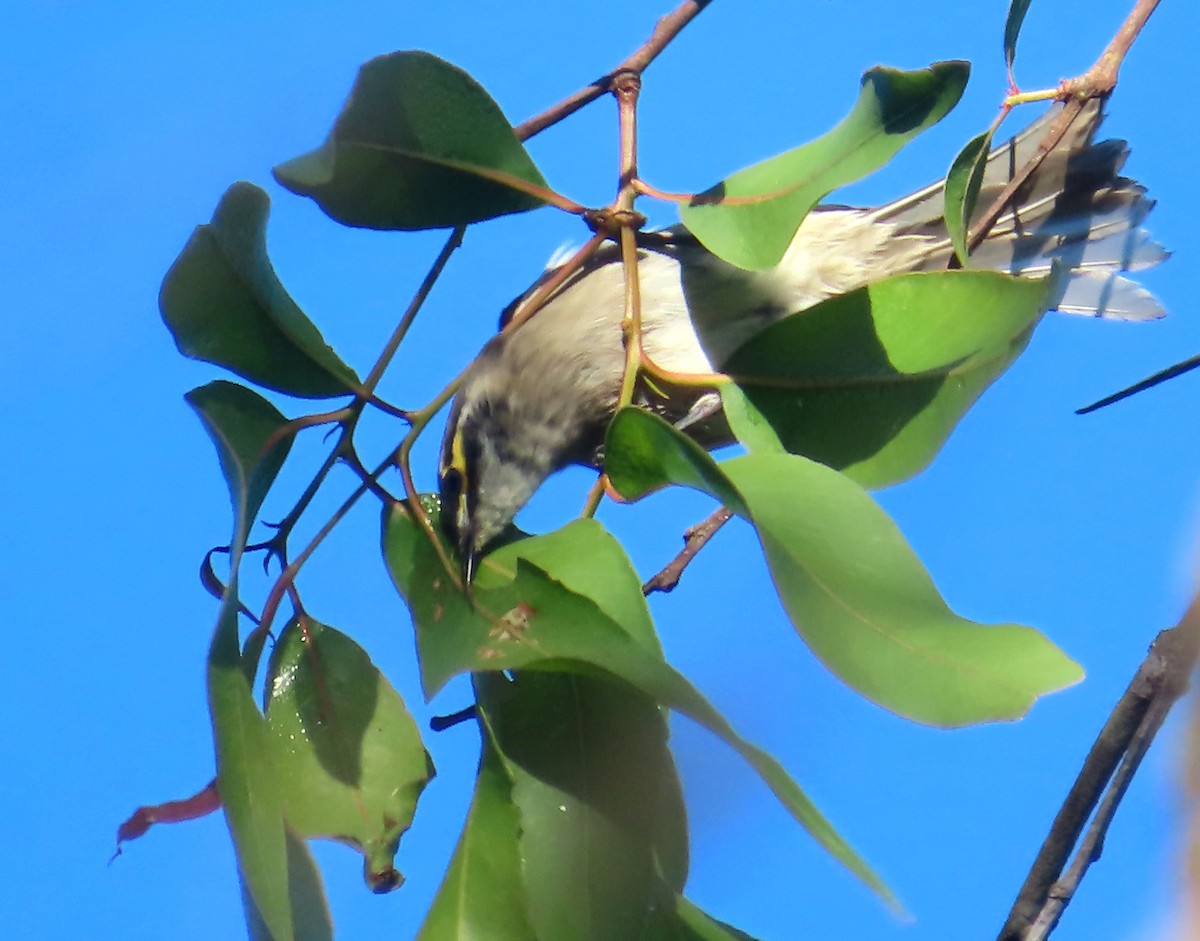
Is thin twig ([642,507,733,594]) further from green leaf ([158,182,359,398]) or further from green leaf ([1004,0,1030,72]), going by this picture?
green leaf ([1004,0,1030,72])

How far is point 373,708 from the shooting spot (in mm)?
1660

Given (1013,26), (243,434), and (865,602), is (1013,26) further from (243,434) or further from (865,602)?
(243,434)

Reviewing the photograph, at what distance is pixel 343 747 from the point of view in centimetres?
162

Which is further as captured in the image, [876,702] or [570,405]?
[570,405]

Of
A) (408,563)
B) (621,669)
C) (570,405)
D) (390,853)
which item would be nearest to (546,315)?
(570,405)

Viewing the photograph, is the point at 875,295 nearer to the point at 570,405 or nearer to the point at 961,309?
the point at 961,309

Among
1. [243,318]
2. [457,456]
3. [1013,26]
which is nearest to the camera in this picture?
[243,318]

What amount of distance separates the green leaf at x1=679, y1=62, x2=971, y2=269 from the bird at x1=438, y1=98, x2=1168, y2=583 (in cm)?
47

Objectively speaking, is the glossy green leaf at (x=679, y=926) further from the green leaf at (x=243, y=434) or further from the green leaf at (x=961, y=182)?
the green leaf at (x=961, y=182)

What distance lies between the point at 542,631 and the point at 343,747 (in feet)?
1.34

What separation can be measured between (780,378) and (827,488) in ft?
1.01

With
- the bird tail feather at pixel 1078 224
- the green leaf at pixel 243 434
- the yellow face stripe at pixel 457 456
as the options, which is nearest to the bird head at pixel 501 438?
the yellow face stripe at pixel 457 456

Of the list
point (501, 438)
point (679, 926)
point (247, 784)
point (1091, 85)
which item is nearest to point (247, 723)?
point (247, 784)

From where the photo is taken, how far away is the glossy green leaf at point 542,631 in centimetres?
113
